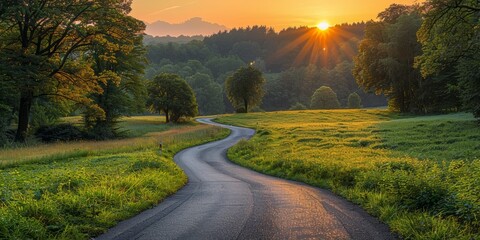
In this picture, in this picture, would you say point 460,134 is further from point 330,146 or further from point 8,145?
point 8,145

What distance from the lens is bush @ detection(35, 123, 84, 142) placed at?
38.2 meters

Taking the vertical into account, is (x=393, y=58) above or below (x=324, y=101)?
above

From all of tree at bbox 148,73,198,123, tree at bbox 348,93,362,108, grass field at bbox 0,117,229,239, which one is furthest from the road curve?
tree at bbox 348,93,362,108

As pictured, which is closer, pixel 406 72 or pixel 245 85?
pixel 406 72

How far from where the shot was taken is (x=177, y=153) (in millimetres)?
34500

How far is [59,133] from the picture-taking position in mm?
39469

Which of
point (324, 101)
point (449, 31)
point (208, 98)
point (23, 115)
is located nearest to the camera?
point (449, 31)

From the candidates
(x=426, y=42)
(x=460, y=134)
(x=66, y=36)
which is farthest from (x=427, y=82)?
(x=66, y=36)

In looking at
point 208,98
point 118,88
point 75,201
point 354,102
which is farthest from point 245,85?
point 75,201

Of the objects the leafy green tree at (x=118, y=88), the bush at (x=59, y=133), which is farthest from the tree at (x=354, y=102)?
the bush at (x=59, y=133)

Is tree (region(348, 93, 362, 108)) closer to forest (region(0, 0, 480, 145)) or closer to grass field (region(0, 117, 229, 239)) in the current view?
forest (region(0, 0, 480, 145))

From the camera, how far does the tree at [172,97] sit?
257ft

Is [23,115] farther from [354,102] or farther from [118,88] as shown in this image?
[354,102]

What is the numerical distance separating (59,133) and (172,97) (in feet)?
135
